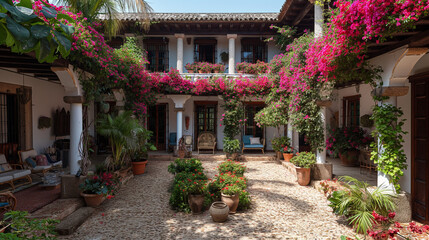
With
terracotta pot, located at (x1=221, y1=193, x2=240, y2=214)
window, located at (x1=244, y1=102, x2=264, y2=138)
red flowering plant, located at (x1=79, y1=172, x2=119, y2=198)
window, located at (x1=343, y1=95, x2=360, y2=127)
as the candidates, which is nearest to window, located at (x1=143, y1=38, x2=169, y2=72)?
window, located at (x1=244, y1=102, x2=264, y2=138)

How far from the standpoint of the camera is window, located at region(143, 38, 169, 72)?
12.6 m

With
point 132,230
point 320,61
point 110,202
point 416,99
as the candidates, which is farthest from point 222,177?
point 416,99

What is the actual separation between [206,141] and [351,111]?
6.80 m

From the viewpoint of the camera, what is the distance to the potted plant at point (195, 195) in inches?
197

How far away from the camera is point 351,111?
1013 cm

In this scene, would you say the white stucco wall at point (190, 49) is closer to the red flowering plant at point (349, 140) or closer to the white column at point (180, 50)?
the white column at point (180, 50)

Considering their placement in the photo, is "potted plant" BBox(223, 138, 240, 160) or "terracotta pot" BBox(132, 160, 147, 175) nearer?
"terracotta pot" BBox(132, 160, 147, 175)

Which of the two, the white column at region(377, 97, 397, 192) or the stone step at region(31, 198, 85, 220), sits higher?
the white column at region(377, 97, 397, 192)

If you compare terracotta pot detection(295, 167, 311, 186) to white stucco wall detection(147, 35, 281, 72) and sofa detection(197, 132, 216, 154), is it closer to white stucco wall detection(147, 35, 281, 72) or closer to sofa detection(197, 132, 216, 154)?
sofa detection(197, 132, 216, 154)

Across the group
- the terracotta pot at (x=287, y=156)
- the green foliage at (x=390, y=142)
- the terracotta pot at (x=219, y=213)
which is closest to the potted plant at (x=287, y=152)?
the terracotta pot at (x=287, y=156)

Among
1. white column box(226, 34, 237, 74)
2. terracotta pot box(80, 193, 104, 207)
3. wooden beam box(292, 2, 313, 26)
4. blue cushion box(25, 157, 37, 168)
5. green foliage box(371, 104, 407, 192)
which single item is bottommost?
terracotta pot box(80, 193, 104, 207)

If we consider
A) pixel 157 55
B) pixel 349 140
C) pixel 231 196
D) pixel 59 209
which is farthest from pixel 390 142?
pixel 157 55

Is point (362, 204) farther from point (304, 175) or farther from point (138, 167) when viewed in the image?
point (138, 167)

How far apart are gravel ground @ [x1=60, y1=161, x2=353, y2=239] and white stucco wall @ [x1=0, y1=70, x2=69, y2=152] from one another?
14.5ft
